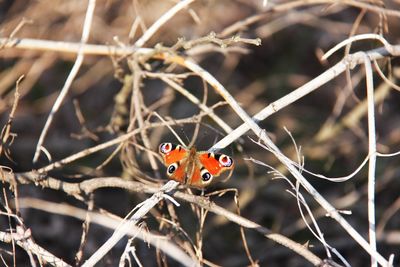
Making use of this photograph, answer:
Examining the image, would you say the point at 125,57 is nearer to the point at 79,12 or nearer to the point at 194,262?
the point at 194,262

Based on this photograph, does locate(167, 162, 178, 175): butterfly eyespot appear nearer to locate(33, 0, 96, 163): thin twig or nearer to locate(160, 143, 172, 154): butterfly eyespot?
locate(160, 143, 172, 154): butterfly eyespot

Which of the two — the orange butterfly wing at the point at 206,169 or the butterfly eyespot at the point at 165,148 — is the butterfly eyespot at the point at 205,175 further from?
the butterfly eyespot at the point at 165,148

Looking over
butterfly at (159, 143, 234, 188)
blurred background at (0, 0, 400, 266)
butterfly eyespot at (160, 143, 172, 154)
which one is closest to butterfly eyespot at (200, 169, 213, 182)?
butterfly at (159, 143, 234, 188)

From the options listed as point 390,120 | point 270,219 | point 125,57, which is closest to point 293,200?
point 270,219

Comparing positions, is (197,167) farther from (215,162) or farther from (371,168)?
(371,168)

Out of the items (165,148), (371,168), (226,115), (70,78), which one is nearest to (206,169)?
(165,148)

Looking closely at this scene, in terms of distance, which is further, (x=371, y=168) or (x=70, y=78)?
(x=70, y=78)

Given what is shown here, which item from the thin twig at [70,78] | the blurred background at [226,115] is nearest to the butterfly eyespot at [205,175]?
the blurred background at [226,115]
